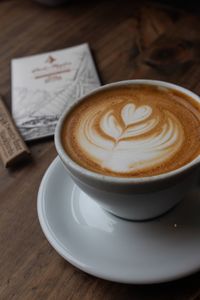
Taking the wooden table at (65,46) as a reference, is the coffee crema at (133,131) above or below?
above

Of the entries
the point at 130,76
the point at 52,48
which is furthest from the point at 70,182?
the point at 52,48

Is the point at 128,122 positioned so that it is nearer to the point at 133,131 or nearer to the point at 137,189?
the point at 133,131

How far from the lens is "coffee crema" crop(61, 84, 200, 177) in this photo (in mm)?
500

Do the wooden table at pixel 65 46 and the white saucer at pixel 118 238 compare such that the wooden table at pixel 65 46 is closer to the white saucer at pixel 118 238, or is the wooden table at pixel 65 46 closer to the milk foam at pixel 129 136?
the white saucer at pixel 118 238

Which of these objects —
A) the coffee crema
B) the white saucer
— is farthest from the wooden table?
the coffee crema

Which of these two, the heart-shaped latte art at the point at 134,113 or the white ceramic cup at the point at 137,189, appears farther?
the heart-shaped latte art at the point at 134,113

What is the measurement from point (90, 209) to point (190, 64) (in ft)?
1.39

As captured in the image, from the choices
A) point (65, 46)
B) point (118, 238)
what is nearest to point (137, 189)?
point (118, 238)

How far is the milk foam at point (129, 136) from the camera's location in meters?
0.50

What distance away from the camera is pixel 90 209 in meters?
0.59

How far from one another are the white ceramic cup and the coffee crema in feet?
0.07

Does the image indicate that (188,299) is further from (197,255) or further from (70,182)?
(70,182)

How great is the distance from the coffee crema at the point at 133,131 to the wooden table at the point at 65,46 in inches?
5.6

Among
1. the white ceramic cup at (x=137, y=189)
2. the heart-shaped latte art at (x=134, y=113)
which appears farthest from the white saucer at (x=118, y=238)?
the heart-shaped latte art at (x=134, y=113)
